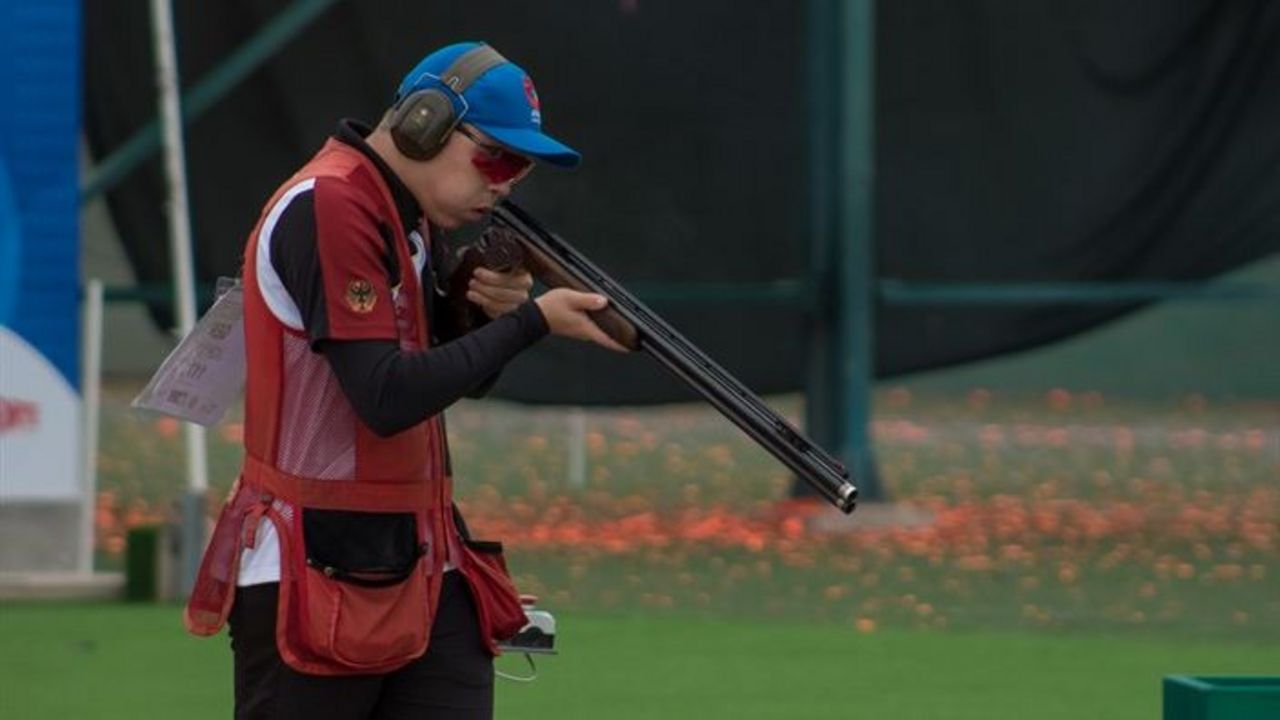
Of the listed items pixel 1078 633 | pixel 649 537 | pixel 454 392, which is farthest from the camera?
pixel 649 537

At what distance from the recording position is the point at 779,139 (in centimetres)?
1162

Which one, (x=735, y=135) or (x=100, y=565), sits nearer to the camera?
(x=100, y=565)

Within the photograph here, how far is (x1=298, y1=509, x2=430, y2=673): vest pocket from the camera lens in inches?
166

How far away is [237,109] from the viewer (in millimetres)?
11461

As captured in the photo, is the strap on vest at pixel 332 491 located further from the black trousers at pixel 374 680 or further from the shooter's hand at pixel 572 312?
the shooter's hand at pixel 572 312

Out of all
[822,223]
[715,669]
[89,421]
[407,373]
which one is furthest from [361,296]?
[822,223]

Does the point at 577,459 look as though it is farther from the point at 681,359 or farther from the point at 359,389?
the point at 359,389

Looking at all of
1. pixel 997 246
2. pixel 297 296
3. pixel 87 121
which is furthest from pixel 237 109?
pixel 297 296

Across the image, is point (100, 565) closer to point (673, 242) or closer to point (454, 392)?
point (673, 242)

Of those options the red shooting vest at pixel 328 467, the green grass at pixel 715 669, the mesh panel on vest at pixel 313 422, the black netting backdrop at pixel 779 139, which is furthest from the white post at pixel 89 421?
the mesh panel on vest at pixel 313 422

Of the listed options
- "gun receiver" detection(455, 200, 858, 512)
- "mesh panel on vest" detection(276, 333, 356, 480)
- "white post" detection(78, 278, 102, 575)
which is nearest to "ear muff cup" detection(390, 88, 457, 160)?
"gun receiver" detection(455, 200, 858, 512)

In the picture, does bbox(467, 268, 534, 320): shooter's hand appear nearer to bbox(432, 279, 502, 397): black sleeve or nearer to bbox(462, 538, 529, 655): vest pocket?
bbox(432, 279, 502, 397): black sleeve

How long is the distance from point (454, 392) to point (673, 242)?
750 centimetres

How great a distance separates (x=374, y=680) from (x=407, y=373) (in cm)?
52
